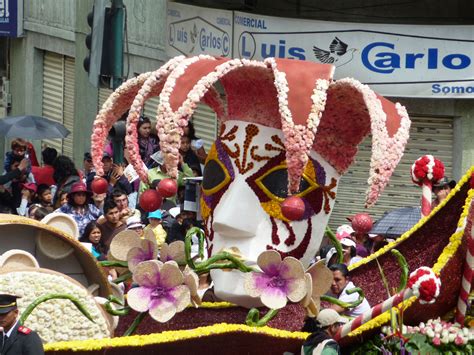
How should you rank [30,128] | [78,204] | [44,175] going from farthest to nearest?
1. [30,128]
2. [44,175]
3. [78,204]

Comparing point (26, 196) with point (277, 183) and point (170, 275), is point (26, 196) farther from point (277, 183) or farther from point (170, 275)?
point (170, 275)

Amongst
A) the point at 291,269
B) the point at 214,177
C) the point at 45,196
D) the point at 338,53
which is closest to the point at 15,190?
the point at 45,196

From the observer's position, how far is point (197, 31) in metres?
22.7

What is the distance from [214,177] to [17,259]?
1447 mm

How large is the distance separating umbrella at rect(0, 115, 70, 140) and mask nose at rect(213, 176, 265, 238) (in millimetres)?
10792

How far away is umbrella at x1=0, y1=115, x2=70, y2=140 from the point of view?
22266 millimetres

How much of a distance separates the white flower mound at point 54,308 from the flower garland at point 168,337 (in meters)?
0.38

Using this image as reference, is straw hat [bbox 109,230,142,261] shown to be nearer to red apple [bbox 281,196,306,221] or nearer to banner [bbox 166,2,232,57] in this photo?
red apple [bbox 281,196,306,221]

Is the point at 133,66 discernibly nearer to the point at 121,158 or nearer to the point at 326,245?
the point at 121,158

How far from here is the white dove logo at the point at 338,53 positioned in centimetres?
2020

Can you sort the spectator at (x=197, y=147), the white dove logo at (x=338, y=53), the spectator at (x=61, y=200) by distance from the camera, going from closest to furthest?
1. the spectator at (x=61, y=200)
2. the spectator at (x=197, y=147)
3. the white dove logo at (x=338, y=53)

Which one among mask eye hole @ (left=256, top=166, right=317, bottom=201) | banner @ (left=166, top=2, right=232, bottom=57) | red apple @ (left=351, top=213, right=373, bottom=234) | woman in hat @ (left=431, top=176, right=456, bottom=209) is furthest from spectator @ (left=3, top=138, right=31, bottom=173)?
mask eye hole @ (left=256, top=166, right=317, bottom=201)

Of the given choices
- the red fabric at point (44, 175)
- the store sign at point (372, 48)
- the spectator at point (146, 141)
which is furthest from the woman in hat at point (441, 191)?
the red fabric at point (44, 175)

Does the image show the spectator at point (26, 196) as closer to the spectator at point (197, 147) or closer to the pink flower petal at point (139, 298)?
the spectator at point (197, 147)
